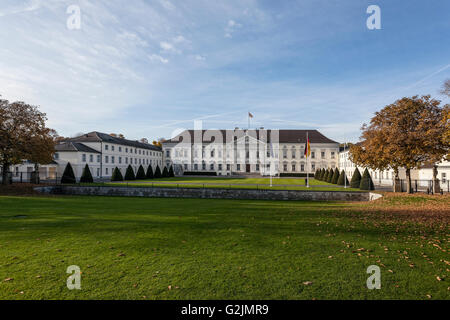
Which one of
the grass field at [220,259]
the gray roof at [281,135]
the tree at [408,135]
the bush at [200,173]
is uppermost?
the gray roof at [281,135]

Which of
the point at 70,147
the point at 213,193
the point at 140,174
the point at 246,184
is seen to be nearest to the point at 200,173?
the point at 140,174

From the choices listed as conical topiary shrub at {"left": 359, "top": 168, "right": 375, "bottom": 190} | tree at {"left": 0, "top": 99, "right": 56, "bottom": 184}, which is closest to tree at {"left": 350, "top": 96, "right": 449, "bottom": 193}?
conical topiary shrub at {"left": 359, "top": 168, "right": 375, "bottom": 190}

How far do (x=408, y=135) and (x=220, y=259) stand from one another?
21.1 meters

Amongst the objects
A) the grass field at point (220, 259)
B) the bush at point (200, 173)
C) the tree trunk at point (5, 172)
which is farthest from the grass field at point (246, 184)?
the bush at point (200, 173)

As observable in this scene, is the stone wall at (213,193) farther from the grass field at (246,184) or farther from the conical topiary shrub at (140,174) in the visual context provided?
the conical topiary shrub at (140,174)

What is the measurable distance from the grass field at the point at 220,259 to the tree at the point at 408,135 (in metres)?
12.5

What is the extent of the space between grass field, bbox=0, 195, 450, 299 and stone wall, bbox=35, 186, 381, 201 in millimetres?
13345

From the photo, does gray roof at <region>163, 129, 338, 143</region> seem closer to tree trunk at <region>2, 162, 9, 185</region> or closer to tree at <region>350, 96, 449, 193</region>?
tree at <region>350, 96, 449, 193</region>

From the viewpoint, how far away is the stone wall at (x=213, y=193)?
75.4 ft

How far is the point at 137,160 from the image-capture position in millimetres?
60375

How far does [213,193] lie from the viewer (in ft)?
80.7

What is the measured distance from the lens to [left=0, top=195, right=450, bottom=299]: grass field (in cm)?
423

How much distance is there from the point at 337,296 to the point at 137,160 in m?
61.2
